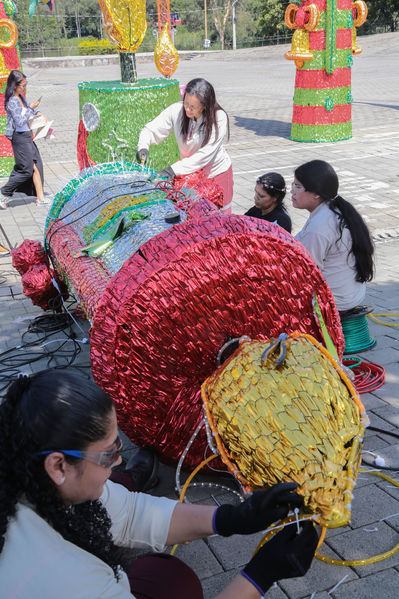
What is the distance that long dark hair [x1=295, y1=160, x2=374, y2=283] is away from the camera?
10.5 ft

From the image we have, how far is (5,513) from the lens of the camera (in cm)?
130

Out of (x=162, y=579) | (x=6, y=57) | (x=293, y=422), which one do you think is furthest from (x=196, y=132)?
(x=6, y=57)

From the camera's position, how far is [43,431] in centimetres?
132

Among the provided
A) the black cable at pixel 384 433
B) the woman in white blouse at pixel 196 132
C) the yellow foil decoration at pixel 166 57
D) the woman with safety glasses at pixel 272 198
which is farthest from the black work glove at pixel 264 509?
the yellow foil decoration at pixel 166 57

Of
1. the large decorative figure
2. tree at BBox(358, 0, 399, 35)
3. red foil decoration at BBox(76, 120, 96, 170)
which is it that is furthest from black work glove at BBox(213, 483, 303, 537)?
tree at BBox(358, 0, 399, 35)

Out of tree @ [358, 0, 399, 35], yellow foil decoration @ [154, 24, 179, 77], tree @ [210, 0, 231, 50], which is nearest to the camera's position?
yellow foil decoration @ [154, 24, 179, 77]

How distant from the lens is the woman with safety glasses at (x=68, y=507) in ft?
4.21

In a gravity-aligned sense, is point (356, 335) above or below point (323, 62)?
below

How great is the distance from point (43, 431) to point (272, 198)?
8.82 feet

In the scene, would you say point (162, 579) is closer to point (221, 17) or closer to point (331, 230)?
point (331, 230)

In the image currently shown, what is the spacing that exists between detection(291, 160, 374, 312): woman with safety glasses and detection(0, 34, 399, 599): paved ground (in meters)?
0.60

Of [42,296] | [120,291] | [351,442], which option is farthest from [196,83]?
[351,442]

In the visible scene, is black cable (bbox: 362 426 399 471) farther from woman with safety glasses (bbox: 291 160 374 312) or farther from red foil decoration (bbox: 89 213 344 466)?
woman with safety glasses (bbox: 291 160 374 312)

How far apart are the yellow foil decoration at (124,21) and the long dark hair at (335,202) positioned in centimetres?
256
